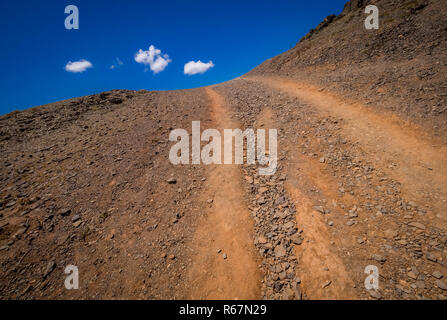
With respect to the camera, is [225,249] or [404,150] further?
[404,150]

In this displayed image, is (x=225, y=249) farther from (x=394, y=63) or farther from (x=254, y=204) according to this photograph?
(x=394, y=63)

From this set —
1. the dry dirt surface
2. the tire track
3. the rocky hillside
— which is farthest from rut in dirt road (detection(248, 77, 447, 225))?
the tire track

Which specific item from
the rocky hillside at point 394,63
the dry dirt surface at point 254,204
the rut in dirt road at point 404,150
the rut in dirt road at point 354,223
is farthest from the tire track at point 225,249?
the rocky hillside at point 394,63

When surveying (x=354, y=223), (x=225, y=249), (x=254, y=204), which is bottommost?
(x=225, y=249)

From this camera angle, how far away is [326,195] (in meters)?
6.60

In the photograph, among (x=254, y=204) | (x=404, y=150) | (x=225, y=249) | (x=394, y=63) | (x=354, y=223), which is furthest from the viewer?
(x=394, y=63)

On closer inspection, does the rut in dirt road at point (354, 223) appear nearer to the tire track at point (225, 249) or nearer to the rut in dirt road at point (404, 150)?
the rut in dirt road at point (404, 150)

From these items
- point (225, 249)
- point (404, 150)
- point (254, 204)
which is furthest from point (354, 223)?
point (404, 150)

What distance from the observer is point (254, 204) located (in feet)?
22.7

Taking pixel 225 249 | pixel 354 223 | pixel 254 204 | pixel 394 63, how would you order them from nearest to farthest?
1. pixel 354 223
2. pixel 225 249
3. pixel 254 204
4. pixel 394 63

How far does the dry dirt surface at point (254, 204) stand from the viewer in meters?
4.68

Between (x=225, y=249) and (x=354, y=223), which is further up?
(x=354, y=223)
